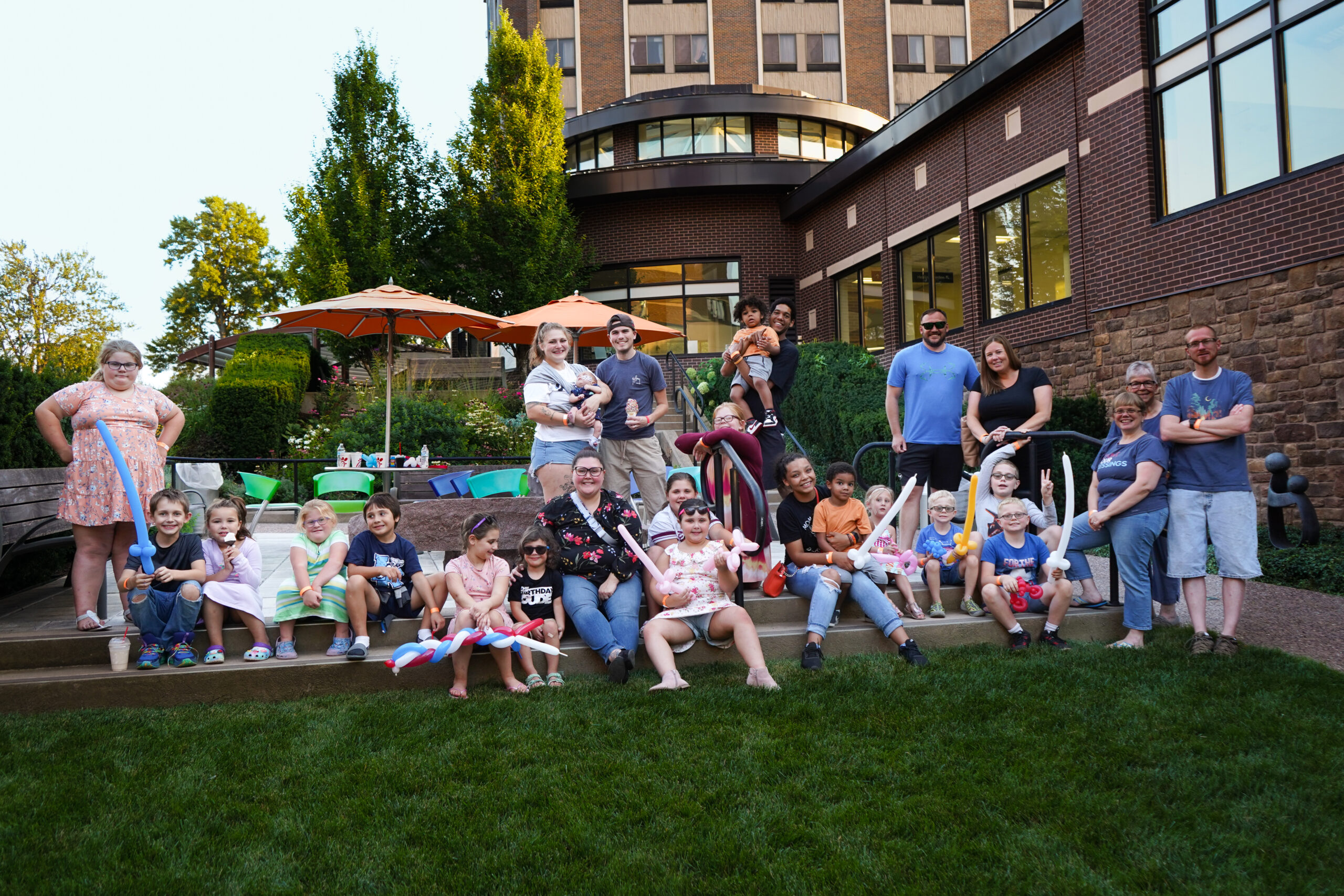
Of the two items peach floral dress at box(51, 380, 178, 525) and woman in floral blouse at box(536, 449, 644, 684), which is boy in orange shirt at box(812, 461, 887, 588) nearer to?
woman in floral blouse at box(536, 449, 644, 684)

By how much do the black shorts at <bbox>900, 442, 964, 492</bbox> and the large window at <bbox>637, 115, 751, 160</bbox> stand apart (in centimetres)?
1797

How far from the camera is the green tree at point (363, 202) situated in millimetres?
18703

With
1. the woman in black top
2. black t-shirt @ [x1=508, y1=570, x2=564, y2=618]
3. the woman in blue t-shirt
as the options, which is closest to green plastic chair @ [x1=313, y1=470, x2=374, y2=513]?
black t-shirt @ [x1=508, y1=570, x2=564, y2=618]

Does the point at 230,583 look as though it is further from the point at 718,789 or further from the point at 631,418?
the point at 718,789

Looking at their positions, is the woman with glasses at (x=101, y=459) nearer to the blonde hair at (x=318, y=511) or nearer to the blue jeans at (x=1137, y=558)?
the blonde hair at (x=318, y=511)

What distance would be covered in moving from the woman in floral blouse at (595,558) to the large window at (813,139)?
63.2 feet

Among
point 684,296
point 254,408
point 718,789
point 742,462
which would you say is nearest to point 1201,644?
point 742,462

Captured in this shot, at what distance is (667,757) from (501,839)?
0.85 metres

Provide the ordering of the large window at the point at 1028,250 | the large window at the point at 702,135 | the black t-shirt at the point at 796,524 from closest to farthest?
the black t-shirt at the point at 796,524, the large window at the point at 1028,250, the large window at the point at 702,135

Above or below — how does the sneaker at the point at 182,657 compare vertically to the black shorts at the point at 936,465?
below

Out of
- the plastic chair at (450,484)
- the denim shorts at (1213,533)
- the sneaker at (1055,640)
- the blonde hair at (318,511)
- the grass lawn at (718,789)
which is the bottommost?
the grass lawn at (718,789)

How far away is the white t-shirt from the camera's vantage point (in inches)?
222

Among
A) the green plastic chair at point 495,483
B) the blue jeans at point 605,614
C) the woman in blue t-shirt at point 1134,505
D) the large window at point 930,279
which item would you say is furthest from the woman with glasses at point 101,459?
the large window at point 930,279

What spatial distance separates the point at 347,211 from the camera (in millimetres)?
19141
